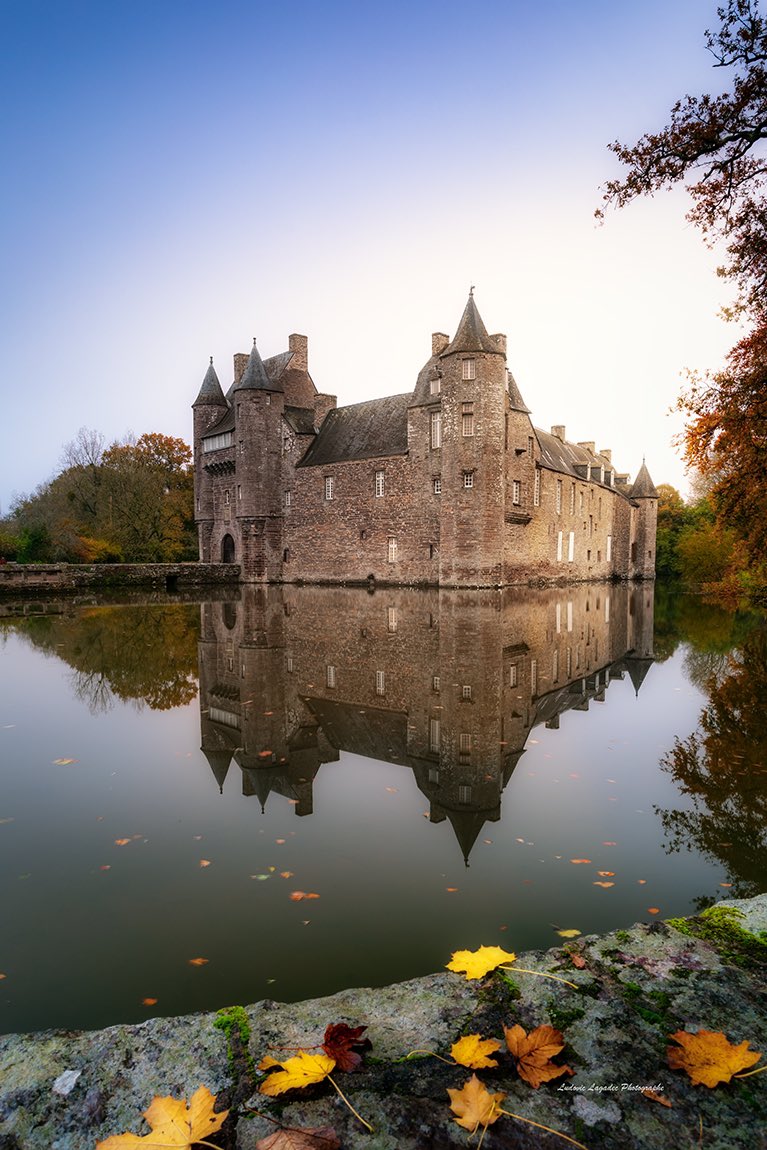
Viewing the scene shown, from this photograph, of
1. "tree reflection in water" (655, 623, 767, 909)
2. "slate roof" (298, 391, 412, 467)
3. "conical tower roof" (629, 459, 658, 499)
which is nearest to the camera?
"tree reflection in water" (655, 623, 767, 909)

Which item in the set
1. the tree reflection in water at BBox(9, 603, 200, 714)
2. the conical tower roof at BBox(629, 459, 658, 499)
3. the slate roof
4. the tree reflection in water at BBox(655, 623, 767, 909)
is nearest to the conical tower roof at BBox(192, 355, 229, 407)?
the slate roof

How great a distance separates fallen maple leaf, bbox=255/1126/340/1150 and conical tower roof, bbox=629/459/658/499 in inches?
2358

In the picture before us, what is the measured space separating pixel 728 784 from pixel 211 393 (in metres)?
43.8

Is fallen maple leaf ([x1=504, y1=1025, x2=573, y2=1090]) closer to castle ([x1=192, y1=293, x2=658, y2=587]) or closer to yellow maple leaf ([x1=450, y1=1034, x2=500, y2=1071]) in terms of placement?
yellow maple leaf ([x1=450, y1=1034, x2=500, y2=1071])

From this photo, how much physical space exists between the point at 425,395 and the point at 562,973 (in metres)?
32.3

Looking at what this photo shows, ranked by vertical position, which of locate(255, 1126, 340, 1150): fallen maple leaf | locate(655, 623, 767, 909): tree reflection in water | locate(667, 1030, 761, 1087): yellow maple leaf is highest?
locate(667, 1030, 761, 1087): yellow maple leaf

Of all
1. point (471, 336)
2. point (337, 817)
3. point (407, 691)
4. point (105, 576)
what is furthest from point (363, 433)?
point (337, 817)

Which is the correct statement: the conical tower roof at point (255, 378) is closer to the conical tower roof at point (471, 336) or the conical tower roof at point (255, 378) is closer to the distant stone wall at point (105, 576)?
the distant stone wall at point (105, 576)

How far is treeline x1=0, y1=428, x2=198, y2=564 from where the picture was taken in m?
40.2

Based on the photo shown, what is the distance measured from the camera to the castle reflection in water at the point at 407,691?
19.7 ft

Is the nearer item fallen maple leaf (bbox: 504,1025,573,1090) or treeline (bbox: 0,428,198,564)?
fallen maple leaf (bbox: 504,1025,573,1090)

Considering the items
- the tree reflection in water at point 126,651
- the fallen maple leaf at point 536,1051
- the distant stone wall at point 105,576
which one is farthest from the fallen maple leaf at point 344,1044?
the distant stone wall at point 105,576

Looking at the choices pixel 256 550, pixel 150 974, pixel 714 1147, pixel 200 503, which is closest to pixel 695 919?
pixel 714 1147

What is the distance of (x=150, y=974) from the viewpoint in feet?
10.2
